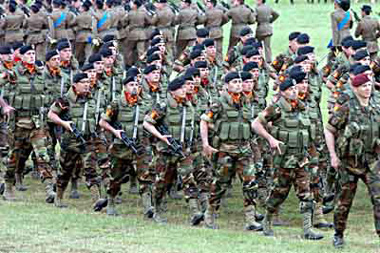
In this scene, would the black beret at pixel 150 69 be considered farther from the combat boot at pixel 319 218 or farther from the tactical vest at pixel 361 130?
the tactical vest at pixel 361 130

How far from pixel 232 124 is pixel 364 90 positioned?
205 cm

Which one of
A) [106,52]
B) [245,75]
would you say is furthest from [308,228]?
[106,52]

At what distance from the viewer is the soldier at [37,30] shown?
74.8 ft

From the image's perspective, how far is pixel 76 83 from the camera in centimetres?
1440

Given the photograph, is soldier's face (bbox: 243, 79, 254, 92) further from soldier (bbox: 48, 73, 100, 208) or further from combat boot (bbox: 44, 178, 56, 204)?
combat boot (bbox: 44, 178, 56, 204)

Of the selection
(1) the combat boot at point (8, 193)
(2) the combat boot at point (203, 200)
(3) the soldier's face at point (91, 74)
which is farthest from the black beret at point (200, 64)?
(1) the combat boot at point (8, 193)

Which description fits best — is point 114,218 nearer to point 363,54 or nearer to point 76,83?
point 76,83

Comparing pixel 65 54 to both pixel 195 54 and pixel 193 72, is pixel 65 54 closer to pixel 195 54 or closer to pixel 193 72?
pixel 195 54

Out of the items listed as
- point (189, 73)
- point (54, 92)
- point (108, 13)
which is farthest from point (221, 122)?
point (108, 13)

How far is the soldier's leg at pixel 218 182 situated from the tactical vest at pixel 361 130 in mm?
1848

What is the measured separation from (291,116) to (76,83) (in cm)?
307

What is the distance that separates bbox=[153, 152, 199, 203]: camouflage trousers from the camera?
13.5 metres

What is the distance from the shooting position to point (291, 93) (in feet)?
41.6

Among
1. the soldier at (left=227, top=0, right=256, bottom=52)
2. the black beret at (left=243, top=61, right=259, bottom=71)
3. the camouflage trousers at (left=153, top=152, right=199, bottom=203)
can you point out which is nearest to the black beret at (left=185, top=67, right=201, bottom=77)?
the black beret at (left=243, top=61, right=259, bottom=71)
